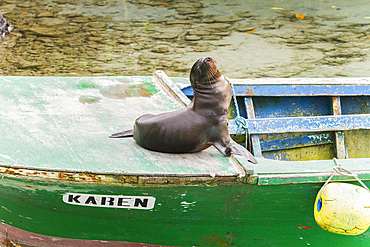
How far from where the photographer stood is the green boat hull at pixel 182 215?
2.62m

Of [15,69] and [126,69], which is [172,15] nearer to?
[126,69]

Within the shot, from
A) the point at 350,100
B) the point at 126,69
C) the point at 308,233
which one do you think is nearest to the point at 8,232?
the point at 308,233

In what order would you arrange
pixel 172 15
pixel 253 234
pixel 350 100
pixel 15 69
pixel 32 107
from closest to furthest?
1. pixel 253 234
2. pixel 32 107
3. pixel 350 100
4. pixel 15 69
5. pixel 172 15

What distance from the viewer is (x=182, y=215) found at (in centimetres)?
273

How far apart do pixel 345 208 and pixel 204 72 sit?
106 cm

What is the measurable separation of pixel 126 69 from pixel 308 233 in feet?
14.4

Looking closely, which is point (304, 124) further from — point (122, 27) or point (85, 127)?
point (122, 27)

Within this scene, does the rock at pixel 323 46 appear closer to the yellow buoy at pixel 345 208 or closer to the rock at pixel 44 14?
the rock at pixel 44 14

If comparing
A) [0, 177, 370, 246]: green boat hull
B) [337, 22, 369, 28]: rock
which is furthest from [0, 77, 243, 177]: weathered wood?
[337, 22, 369, 28]: rock

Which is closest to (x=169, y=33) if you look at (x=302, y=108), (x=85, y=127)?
(x=302, y=108)

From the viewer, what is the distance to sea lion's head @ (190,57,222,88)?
2525 mm

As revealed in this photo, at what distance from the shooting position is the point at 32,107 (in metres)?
3.21

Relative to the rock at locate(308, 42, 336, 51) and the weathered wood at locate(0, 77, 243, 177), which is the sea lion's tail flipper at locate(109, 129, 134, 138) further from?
the rock at locate(308, 42, 336, 51)

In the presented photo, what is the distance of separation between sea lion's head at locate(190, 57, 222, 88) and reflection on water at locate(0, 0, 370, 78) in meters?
3.92
